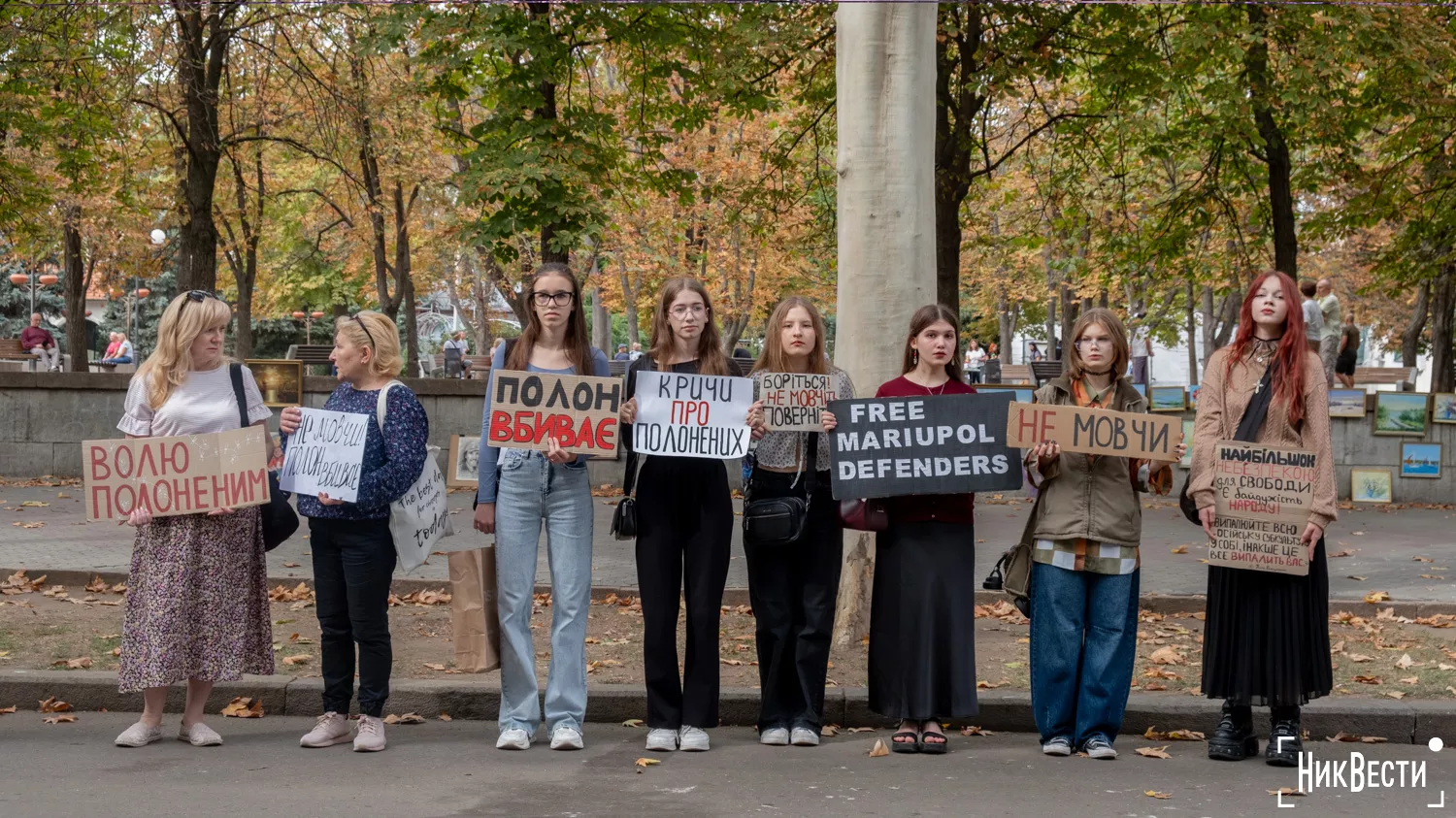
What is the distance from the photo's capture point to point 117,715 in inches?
282

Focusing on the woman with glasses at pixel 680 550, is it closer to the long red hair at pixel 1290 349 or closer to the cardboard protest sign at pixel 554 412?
the cardboard protest sign at pixel 554 412

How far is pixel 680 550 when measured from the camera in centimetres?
650

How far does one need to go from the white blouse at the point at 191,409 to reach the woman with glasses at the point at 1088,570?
3507 millimetres

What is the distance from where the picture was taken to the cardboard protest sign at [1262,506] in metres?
6.04

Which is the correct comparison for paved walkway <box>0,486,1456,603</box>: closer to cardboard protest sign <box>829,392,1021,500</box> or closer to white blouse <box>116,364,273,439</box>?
cardboard protest sign <box>829,392,1021,500</box>

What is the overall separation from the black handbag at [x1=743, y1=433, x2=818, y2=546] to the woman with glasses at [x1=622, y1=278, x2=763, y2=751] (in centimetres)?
12

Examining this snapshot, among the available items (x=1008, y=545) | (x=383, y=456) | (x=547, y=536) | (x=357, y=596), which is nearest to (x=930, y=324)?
(x=547, y=536)

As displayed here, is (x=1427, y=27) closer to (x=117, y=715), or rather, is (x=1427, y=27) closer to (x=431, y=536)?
(x=431, y=536)

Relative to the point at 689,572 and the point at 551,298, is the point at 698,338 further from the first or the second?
the point at 689,572

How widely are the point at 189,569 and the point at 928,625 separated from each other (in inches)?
127

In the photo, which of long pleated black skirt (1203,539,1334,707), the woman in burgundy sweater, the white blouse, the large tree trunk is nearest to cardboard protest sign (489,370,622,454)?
the woman in burgundy sweater

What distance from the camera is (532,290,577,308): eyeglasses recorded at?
21.0ft

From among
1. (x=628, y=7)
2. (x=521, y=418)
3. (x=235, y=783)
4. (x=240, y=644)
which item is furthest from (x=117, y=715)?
(x=628, y=7)

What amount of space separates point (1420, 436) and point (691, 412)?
13.4 meters
